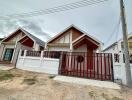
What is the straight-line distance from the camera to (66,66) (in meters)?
9.67

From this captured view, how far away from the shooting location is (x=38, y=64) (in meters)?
10.2

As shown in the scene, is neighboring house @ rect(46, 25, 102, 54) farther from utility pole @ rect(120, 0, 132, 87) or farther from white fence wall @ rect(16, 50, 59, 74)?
utility pole @ rect(120, 0, 132, 87)

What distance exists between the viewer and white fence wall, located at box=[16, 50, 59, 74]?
9.59 metres

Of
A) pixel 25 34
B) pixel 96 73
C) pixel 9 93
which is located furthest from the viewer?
pixel 25 34

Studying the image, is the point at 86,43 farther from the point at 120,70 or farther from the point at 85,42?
the point at 120,70

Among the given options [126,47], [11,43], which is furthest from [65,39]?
[11,43]

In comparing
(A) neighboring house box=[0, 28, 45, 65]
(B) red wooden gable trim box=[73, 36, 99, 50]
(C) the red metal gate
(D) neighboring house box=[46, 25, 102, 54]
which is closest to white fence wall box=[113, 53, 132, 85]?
(C) the red metal gate

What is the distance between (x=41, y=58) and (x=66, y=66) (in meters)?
2.50

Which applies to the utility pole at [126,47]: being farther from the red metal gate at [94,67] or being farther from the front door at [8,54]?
the front door at [8,54]

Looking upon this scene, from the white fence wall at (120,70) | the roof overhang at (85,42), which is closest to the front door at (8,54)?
the roof overhang at (85,42)

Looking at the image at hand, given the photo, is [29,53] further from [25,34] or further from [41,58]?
[25,34]

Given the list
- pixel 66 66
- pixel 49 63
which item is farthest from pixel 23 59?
pixel 66 66

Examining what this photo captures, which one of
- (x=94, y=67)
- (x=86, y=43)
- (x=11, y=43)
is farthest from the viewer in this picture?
(x=11, y=43)

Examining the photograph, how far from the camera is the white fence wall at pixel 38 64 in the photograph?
959 centimetres
